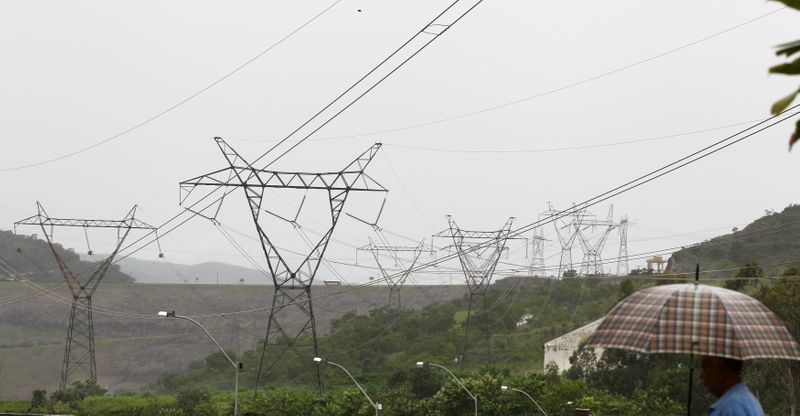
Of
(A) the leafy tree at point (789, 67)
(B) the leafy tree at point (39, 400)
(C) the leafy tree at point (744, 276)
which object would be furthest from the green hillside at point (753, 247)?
(A) the leafy tree at point (789, 67)

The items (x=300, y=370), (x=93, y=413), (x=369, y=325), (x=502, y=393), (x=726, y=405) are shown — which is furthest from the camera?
(x=369, y=325)

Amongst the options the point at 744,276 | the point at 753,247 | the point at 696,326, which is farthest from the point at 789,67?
the point at 753,247

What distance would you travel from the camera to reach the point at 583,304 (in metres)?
132

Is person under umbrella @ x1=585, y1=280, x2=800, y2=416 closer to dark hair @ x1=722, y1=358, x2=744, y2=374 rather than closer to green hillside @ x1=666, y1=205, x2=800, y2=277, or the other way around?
dark hair @ x1=722, y1=358, x2=744, y2=374

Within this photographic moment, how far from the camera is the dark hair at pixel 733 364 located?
8.12 m

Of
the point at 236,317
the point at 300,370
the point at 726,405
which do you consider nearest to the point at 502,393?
the point at 300,370

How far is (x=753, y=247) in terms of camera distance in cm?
13262

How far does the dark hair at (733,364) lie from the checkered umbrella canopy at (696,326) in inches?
15.9

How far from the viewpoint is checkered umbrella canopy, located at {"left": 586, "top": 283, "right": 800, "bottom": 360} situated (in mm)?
8977

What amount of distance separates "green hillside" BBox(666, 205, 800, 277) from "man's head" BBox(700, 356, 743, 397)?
119072 mm

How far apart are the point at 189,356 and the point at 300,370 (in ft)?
213

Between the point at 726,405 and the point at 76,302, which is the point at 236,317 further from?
the point at 726,405

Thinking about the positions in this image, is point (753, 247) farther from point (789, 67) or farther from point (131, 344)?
point (789, 67)

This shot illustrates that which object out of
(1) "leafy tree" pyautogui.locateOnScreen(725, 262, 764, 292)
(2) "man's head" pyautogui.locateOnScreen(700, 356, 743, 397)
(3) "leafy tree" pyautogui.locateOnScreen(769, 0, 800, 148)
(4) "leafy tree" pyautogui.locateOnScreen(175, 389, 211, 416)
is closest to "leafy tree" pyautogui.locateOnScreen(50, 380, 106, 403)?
(4) "leafy tree" pyautogui.locateOnScreen(175, 389, 211, 416)
